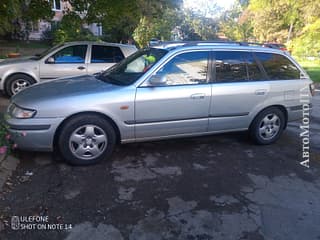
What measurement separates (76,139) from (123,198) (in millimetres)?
1069

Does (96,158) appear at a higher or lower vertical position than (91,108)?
lower

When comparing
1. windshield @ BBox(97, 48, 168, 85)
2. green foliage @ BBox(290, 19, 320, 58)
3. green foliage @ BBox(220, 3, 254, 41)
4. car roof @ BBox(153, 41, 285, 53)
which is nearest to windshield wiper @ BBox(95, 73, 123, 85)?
windshield @ BBox(97, 48, 168, 85)

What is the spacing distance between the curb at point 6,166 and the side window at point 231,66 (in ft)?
9.84

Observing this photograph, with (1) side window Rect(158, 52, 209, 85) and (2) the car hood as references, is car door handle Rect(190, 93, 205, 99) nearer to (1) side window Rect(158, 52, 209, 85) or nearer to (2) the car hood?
(1) side window Rect(158, 52, 209, 85)

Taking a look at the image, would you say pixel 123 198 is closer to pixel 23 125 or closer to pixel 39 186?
pixel 39 186

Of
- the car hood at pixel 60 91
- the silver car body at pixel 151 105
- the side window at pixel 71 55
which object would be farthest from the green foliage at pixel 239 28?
the car hood at pixel 60 91

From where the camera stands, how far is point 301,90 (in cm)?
521

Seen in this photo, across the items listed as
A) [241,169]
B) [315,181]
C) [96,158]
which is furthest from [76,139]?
[315,181]

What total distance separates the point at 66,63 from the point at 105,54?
39.3 inches

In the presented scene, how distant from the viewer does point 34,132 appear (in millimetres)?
3795

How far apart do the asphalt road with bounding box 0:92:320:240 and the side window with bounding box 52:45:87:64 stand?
386cm

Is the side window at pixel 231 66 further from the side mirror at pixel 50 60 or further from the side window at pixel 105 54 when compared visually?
the side mirror at pixel 50 60

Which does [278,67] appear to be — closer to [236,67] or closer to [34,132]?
[236,67]

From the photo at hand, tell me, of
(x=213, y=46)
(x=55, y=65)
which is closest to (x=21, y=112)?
(x=213, y=46)
